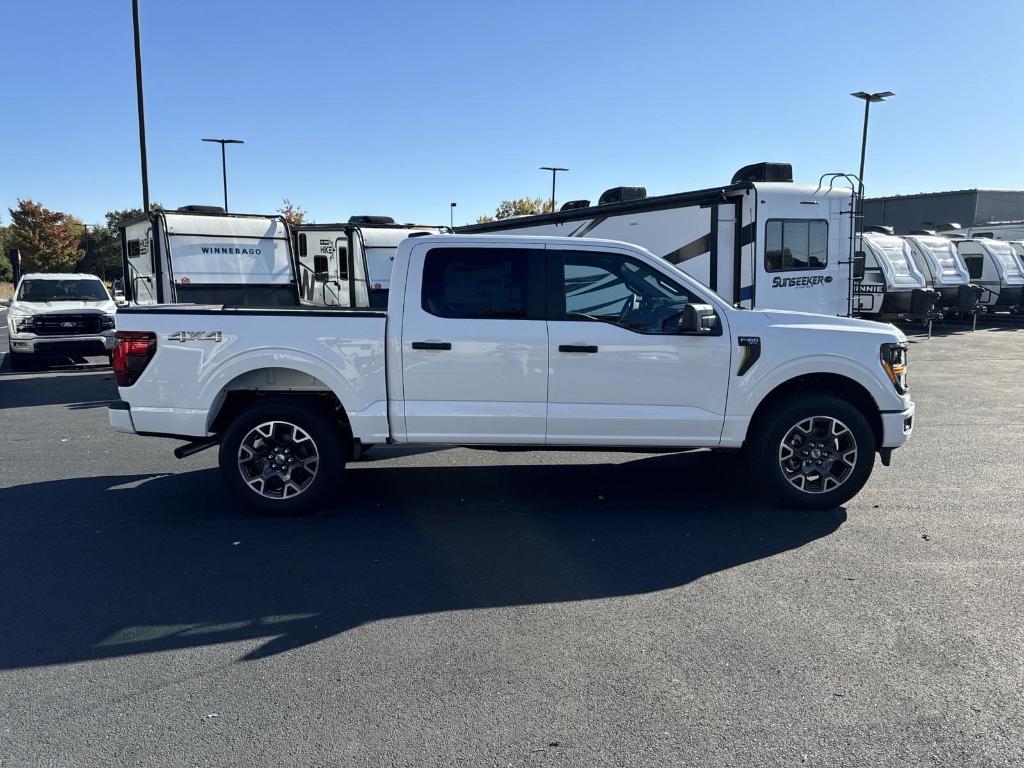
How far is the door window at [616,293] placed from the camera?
5766mm

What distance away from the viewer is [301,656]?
3775mm

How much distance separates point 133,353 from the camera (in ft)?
19.0

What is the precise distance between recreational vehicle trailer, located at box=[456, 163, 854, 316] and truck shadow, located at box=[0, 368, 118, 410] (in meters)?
7.34

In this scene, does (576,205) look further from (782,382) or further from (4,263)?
(4,263)

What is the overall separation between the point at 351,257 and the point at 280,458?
11121 millimetres

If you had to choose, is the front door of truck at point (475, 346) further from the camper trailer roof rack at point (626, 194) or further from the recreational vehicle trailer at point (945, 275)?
the recreational vehicle trailer at point (945, 275)

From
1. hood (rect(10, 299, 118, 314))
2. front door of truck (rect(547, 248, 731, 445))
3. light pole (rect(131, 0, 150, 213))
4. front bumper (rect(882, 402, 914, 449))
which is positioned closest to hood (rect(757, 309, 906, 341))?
front door of truck (rect(547, 248, 731, 445))

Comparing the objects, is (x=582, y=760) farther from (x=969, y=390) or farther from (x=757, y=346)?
(x=969, y=390)

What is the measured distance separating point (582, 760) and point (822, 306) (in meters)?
10.9

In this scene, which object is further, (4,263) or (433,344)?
(4,263)

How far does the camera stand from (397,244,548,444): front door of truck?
5.68m

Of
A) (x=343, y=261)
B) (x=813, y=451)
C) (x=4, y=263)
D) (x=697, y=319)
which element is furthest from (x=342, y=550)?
(x=4, y=263)

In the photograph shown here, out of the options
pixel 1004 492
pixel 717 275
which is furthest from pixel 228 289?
pixel 1004 492

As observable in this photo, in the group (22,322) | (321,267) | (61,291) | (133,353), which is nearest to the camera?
(133,353)
